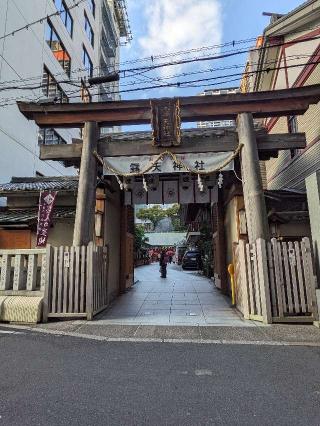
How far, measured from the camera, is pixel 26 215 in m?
12.9

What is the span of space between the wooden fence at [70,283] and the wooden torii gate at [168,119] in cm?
84

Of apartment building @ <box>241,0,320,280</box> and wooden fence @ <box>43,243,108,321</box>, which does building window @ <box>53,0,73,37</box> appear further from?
wooden fence @ <box>43,243,108,321</box>

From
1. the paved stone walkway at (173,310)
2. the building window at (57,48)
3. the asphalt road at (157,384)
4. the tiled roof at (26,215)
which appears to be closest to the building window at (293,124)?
the paved stone walkway at (173,310)

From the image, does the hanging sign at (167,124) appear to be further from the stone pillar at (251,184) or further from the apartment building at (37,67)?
the apartment building at (37,67)

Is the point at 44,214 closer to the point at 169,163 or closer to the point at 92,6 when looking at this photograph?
the point at 169,163

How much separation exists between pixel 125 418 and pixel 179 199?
993 cm

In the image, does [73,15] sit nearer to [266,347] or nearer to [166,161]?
[166,161]

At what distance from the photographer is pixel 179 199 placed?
12898 mm

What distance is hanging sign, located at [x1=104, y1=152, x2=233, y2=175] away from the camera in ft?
33.0

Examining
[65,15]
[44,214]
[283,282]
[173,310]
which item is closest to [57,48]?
[65,15]

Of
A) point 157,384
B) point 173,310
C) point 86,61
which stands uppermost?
point 86,61

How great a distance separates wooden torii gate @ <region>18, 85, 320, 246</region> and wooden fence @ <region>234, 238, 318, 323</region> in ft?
8.48

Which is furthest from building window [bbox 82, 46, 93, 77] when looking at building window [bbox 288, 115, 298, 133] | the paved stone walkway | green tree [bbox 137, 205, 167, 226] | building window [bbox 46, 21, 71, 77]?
green tree [bbox 137, 205, 167, 226]

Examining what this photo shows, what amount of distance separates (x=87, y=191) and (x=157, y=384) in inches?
251
